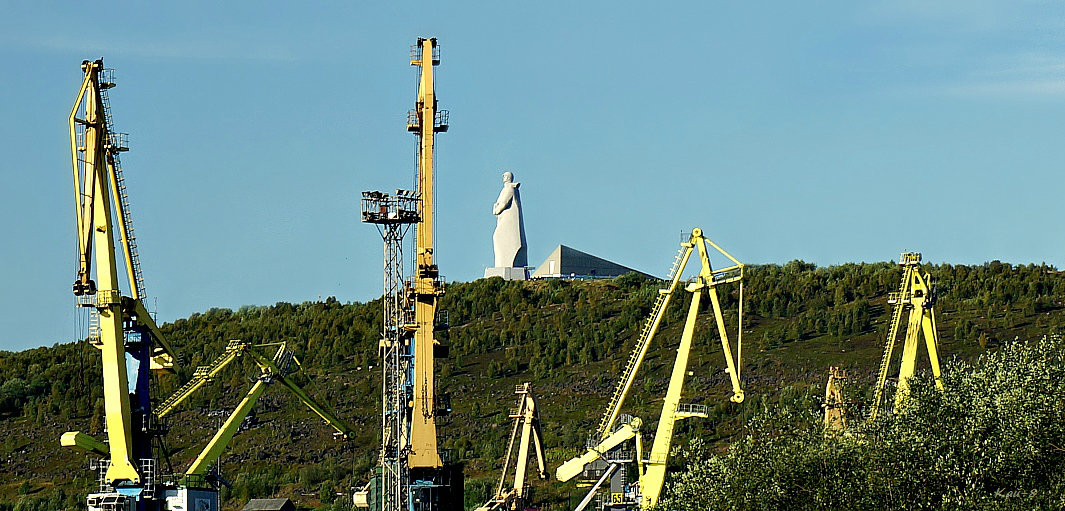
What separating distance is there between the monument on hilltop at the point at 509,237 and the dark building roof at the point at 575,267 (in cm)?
592

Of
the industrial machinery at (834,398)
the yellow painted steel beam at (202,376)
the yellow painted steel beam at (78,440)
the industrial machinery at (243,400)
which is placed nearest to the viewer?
the yellow painted steel beam at (78,440)

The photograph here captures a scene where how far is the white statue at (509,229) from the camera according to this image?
139500 millimetres

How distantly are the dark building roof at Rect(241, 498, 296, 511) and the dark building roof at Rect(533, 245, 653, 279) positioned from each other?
69943mm

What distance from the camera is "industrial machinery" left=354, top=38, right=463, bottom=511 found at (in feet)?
173

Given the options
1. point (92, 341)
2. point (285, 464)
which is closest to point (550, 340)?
point (285, 464)

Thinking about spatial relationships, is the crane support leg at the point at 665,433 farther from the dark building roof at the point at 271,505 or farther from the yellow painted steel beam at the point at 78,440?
the dark building roof at the point at 271,505

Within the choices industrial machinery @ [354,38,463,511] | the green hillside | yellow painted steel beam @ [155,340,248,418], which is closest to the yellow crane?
industrial machinery @ [354,38,463,511]

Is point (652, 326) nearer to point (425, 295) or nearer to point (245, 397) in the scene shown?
point (425, 295)

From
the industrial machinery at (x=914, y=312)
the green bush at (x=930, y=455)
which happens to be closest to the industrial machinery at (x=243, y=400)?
the industrial machinery at (x=914, y=312)

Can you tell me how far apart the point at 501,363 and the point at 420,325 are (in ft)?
245

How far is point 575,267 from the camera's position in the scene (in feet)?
517

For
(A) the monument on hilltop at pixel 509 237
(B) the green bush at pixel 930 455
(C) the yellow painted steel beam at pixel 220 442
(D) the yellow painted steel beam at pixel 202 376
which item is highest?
(A) the monument on hilltop at pixel 509 237

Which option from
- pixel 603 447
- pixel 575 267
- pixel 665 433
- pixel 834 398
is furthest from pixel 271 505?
pixel 575 267

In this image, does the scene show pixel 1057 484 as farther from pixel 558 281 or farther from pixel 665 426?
pixel 558 281
